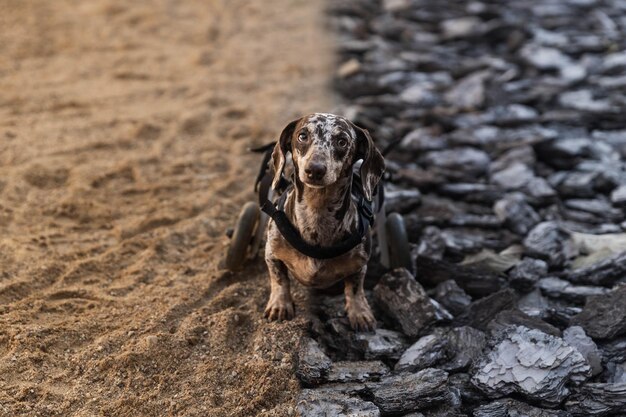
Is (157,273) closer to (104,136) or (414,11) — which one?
(104,136)

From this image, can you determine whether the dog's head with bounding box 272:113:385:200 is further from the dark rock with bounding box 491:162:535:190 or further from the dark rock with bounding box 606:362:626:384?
the dark rock with bounding box 491:162:535:190

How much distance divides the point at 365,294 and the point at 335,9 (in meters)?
5.31

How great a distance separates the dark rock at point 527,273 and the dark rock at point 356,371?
3.39 feet

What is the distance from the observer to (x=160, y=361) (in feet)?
10.3

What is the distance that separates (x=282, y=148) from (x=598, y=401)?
1631 millimetres

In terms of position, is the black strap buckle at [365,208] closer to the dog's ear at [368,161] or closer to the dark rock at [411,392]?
the dog's ear at [368,161]

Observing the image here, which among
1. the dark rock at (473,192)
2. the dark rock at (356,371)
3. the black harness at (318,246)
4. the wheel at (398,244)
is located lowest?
the dark rock at (356,371)

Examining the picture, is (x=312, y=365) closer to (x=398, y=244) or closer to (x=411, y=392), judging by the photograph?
(x=411, y=392)

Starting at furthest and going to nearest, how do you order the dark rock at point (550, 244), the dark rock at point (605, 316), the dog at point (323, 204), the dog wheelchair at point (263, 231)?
the dark rock at point (550, 244) < the dog wheelchair at point (263, 231) < the dark rock at point (605, 316) < the dog at point (323, 204)

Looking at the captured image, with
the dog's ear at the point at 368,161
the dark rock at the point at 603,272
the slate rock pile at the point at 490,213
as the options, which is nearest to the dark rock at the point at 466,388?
the slate rock pile at the point at 490,213

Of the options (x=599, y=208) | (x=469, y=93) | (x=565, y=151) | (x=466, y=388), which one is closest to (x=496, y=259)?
(x=599, y=208)

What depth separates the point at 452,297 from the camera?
12.1 feet

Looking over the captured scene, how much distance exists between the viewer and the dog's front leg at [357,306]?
3.39 m

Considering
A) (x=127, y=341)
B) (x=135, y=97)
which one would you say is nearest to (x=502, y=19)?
(x=135, y=97)
